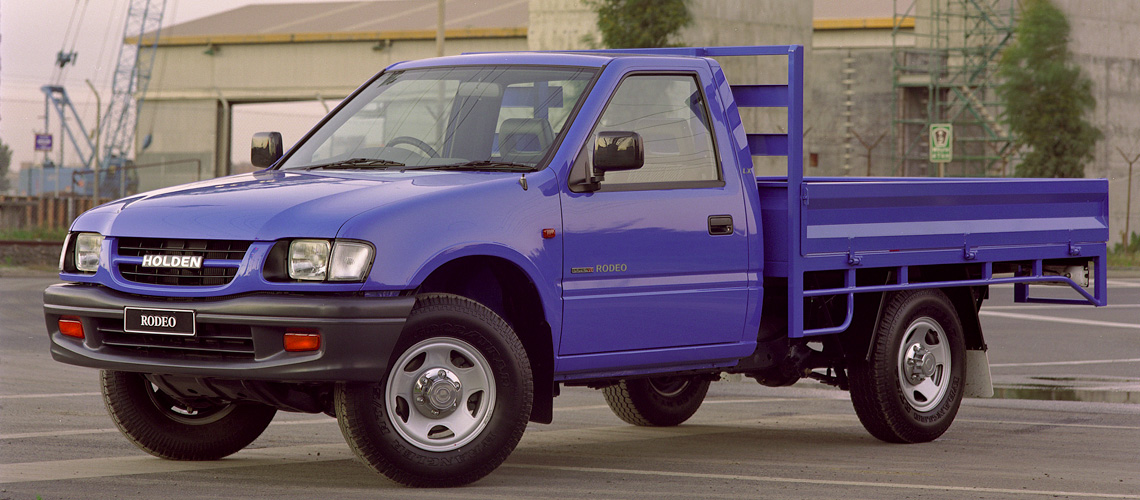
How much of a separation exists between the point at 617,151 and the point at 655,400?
2.96 metres

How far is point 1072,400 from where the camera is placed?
39.0 feet

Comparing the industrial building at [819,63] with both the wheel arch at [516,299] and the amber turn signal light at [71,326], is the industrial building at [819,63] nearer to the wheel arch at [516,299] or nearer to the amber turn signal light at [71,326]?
the wheel arch at [516,299]

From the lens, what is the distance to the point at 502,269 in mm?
7105

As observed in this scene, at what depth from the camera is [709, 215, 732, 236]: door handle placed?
25.5ft

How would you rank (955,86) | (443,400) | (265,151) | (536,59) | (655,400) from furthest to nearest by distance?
(955,86) → (655,400) → (265,151) → (536,59) → (443,400)

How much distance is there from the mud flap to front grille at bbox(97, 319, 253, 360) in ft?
16.5

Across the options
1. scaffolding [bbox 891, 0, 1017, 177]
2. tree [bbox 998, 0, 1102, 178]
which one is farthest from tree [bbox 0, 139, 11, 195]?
tree [bbox 998, 0, 1102, 178]

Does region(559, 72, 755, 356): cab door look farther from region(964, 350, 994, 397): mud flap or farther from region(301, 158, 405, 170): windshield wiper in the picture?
region(964, 350, 994, 397): mud flap

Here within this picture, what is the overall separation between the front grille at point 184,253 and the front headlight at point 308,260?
8.2 inches

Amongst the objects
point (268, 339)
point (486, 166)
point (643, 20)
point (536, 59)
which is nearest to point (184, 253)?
point (268, 339)

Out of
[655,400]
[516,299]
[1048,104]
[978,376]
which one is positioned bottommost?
[655,400]

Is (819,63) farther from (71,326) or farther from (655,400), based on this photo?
(71,326)

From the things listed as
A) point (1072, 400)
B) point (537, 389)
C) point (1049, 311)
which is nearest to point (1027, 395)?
point (1072, 400)

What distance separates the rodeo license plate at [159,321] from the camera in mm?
6469
